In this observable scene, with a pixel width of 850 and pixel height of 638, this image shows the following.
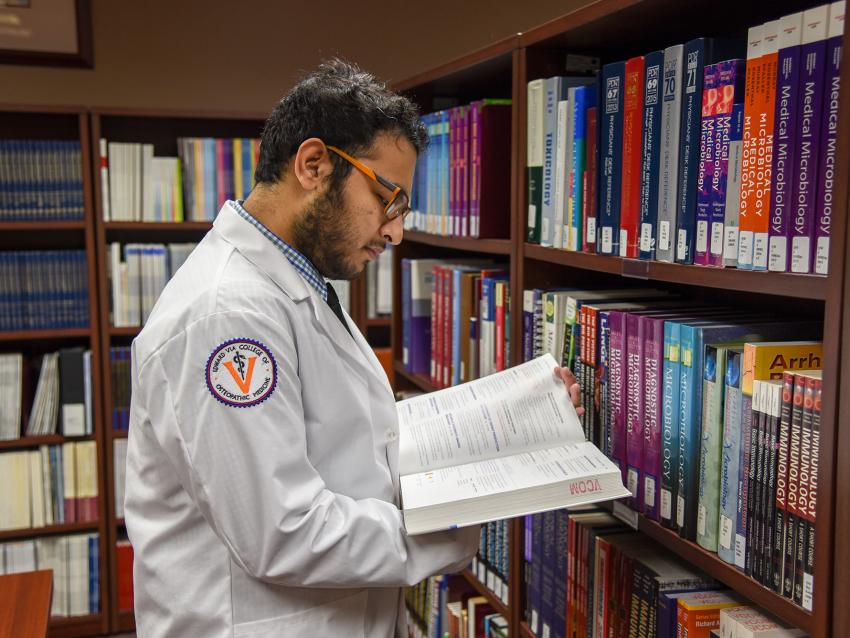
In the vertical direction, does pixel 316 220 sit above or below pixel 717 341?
above

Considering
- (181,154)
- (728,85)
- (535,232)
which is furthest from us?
(181,154)

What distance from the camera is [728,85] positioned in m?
0.95

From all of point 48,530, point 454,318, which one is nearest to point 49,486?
point 48,530

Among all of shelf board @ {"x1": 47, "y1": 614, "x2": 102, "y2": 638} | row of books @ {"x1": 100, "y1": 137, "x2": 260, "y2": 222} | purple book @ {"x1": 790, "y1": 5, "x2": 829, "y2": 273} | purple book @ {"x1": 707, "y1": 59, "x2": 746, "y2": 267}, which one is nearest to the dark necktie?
purple book @ {"x1": 707, "y1": 59, "x2": 746, "y2": 267}

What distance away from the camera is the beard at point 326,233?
1100mm

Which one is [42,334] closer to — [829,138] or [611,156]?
[611,156]

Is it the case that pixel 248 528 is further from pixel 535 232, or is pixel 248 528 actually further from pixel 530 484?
pixel 535 232

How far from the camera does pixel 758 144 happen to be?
90cm

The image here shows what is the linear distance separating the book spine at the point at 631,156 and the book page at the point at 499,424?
0.78 feet

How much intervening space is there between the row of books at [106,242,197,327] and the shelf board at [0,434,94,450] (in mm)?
460

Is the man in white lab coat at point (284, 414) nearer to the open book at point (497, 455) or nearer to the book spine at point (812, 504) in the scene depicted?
the open book at point (497, 455)

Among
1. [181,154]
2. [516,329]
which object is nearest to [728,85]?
[516,329]

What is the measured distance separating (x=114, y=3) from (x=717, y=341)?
10.2 feet

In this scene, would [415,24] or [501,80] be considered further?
[415,24]
